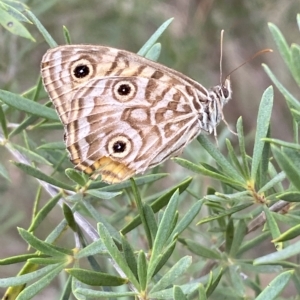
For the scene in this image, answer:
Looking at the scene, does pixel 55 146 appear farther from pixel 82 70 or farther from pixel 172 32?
pixel 172 32

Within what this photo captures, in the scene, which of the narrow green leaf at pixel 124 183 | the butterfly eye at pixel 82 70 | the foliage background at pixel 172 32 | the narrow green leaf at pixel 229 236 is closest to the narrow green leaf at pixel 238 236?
the narrow green leaf at pixel 229 236

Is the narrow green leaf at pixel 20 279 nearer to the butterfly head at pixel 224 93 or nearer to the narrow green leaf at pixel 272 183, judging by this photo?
the narrow green leaf at pixel 272 183

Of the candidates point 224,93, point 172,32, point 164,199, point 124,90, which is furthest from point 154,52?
point 172,32

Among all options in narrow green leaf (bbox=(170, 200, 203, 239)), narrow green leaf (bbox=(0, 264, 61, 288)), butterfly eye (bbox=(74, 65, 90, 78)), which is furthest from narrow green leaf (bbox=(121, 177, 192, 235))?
butterfly eye (bbox=(74, 65, 90, 78))

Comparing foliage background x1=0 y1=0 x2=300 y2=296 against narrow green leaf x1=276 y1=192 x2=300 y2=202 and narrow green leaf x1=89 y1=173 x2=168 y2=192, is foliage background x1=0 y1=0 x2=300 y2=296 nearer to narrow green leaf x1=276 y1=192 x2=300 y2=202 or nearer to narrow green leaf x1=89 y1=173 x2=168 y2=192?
narrow green leaf x1=89 y1=173 x2=168 y2=192

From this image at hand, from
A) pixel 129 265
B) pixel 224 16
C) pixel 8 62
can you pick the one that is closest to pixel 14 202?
pixel 8 62
